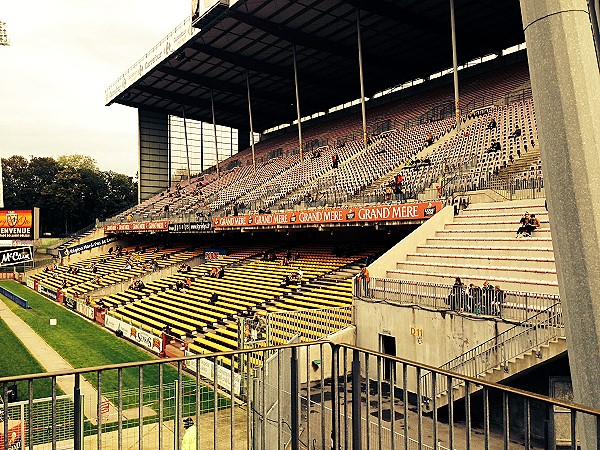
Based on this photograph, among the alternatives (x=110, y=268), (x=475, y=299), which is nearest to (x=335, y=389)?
(x=475, y=299)

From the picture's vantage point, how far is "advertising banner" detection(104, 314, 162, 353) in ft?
70.6

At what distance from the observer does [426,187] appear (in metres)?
23.6

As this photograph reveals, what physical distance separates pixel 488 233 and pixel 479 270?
2571mm

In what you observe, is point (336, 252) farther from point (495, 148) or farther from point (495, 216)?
point (495, 216)

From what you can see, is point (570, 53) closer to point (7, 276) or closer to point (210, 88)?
point (210, 88)

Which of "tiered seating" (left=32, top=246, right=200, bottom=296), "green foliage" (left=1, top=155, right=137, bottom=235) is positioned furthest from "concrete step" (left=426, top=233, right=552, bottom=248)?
"green foliage" (left=1, top=155, right=137, bottom=235)

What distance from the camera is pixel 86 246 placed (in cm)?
5128

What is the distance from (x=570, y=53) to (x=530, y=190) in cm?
1858

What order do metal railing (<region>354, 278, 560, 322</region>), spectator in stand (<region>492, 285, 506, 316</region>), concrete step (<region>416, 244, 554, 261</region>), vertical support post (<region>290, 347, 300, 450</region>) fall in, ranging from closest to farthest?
vertical support post (<region>290, 347, 300, 450</region>)
metal railing (<region>354, 278, 560, 322</region>)
spectator in stand (<region>492, 285, 506, 316</region>)
concrete step (<region>416, 244, 554, 261</region>)

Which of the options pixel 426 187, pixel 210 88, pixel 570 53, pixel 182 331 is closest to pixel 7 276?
pixel 210 88

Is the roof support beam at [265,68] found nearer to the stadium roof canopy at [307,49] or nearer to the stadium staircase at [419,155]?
the stadium roof canopy at [307,49]

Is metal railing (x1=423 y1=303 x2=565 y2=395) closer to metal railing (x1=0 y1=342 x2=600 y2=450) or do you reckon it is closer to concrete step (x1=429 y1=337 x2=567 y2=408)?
concrete step (x1=429 y1=337 x2=567 y2=408)

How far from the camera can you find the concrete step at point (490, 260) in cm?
1454

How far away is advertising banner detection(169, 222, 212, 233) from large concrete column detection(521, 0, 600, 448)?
32953 millimetres
